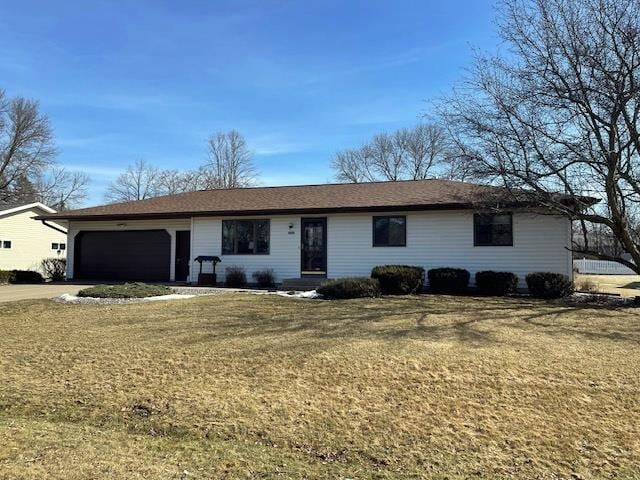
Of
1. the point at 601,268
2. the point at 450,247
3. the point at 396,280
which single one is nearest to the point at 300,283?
the point at 396,280

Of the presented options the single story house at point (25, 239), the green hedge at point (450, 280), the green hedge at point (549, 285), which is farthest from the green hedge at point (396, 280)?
the single story house at point (25, 239)

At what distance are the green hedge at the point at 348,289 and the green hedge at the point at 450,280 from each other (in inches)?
106

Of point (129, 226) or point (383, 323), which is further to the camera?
point (129, 226)

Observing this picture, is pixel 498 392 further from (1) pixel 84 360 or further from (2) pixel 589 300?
(2) pixel 589 300

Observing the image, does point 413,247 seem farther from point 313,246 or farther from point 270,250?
point 270,250

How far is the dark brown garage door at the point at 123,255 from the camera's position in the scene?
66.2ft

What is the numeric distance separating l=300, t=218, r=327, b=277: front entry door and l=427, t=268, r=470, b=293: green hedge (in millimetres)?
3970

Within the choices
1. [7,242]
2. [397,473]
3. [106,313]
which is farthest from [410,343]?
[7,242]

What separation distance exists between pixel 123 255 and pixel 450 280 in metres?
13.1

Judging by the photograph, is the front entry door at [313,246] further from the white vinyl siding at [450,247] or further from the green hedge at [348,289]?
the green hedge at [348,289]

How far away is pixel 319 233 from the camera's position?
57.5 feet

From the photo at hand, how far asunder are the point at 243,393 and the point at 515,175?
10489mm

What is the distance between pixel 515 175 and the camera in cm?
1345

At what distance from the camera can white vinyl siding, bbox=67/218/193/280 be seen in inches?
779
